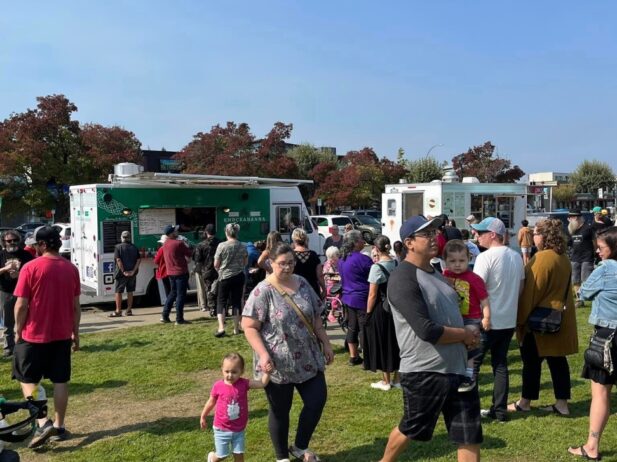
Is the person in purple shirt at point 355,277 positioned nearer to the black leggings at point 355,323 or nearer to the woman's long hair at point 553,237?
the black leggings at point 355,323

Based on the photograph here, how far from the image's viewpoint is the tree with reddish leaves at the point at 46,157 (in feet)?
86.0

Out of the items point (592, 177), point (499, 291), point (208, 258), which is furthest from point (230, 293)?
point (592, 177)

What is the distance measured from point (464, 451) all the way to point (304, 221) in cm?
1068

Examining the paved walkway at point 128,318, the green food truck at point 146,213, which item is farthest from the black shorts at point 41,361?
the green food truck at point 146,213

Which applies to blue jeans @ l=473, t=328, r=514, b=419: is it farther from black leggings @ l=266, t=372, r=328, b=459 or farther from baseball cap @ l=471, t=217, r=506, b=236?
black leggings @ l=266, t=372, r=328, b=459

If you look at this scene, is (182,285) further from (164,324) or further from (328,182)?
(328,182)

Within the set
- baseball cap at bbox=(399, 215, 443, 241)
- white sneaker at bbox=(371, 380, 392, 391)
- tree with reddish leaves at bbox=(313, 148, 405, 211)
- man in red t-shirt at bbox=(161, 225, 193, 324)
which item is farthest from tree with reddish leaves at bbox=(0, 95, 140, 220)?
baseball cap at bbox=(399, 215, 443, 241)

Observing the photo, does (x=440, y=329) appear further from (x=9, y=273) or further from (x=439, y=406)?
(x=9, y=273)

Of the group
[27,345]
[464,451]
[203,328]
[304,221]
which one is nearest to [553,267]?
[464,451]

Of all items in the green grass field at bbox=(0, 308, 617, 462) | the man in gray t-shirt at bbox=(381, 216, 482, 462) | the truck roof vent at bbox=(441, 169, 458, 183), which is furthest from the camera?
the truck roof vent at bbox=(441, 169, 458, 183)

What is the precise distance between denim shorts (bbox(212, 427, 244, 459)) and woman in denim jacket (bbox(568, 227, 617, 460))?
2.41 m

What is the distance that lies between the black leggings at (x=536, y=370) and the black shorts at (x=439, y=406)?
1834mm

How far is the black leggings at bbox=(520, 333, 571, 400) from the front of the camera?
16.1 feet

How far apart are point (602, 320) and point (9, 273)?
6226mm
